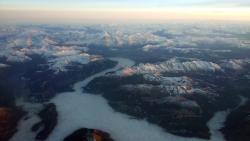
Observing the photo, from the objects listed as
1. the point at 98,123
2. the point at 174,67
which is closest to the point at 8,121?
the point at 98,123

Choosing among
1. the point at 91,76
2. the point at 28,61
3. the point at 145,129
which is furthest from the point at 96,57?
the point at 145,129

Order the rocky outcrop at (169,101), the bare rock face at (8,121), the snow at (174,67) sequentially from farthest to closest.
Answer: the snow at (174,67) < the rocky outcrop at (169,101) < the bare rock face at (8,121)

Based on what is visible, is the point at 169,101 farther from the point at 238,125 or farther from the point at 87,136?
the point at 87,136

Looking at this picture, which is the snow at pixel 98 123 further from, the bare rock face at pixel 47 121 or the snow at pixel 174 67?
the snow at pixel 174 67

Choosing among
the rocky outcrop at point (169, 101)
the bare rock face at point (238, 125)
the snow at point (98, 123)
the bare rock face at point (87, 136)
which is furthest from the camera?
the rocky outcrop at point (169, 101)

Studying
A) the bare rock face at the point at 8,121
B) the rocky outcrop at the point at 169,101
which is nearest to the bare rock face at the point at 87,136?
the rocky outcrop at the point at 169,101

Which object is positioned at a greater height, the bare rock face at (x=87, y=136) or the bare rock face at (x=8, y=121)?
the bare rock face at (x=87, y=136)

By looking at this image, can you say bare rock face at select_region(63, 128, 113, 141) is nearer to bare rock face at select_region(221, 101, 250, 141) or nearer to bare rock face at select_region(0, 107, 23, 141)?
bare rock face at select_region(0, 107, 23, 141)

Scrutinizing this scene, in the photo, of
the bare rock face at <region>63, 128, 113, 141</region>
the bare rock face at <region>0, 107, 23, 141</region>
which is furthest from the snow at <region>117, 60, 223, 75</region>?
the bare rock face at <region>0, 107, 23, 141</region>
